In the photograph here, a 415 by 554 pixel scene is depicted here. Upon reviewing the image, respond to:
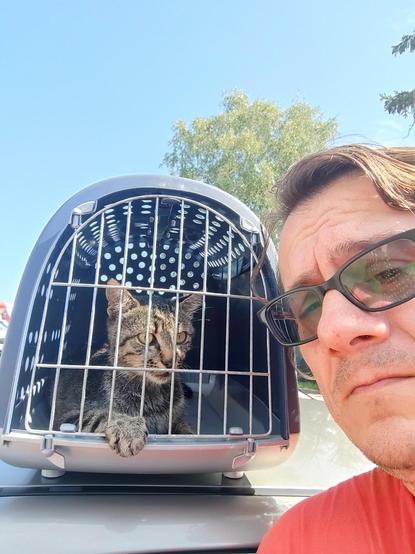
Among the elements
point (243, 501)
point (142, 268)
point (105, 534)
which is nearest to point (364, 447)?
point (243, 501)

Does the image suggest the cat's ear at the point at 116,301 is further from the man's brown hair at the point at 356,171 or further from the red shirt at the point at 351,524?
the red shirt at the point at 351,524

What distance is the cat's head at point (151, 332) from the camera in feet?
4.58

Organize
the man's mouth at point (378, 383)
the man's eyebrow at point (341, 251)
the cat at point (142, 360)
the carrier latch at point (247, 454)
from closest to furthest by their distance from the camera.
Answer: the man's mouth at point (378, 383)
the man's eyebrow at point (341, 251)
the carrier latch at point (247, 454)
the cat at point (142, 360)

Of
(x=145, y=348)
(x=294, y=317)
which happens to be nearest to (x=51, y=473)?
(x=145, y=348)

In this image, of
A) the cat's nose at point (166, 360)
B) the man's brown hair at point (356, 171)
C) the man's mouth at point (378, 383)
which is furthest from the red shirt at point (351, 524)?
the cat's nose at point (166, 360)

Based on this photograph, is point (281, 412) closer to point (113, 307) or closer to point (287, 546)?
point (287, 546)

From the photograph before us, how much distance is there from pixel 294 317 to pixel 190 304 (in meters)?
0.70

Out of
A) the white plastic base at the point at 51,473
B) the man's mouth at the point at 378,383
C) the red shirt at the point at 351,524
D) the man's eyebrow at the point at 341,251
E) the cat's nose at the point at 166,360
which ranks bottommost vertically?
the red shirt at the point at 351,524

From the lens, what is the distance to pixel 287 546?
2.35ft

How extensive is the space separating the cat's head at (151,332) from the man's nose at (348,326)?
0.71 meters

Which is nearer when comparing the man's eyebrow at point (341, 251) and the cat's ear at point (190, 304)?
the man's eyebrow at point (341, 251)

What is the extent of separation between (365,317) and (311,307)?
7.5 inches

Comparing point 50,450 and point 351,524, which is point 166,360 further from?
point 351,524

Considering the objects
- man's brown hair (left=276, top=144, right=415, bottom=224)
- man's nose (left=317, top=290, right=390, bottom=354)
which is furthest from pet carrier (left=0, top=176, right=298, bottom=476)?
man's nose (left=317, top=290, right=390, bottom=354)
